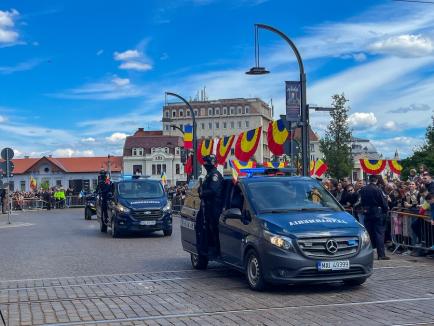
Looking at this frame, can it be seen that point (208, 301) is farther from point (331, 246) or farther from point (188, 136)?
point (188, 136)

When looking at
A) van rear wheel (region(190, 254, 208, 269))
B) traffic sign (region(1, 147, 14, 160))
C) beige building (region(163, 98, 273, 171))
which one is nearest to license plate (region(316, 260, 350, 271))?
van rear wheel (region(190, 254, 208, 269))

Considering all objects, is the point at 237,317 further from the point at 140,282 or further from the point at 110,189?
the point at 110,189

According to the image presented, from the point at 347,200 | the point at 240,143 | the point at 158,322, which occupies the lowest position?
the point at 158,322

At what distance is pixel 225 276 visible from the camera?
11930mm

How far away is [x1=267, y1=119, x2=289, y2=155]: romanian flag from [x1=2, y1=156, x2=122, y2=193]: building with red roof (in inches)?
4389

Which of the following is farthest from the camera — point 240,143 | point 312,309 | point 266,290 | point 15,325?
point 240,143

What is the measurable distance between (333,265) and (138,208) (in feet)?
40.9

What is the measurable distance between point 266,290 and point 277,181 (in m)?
2.02

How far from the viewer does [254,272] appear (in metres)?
10.1

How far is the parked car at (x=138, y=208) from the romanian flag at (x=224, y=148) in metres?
6.54

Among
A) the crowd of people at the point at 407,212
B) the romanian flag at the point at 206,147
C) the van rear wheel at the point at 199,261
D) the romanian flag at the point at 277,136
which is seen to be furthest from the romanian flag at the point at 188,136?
the van rear wheel at the point at 199,261

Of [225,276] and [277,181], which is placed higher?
[277,181]

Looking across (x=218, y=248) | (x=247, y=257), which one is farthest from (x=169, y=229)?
(x=247, y=257)

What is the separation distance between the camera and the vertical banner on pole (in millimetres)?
18391
